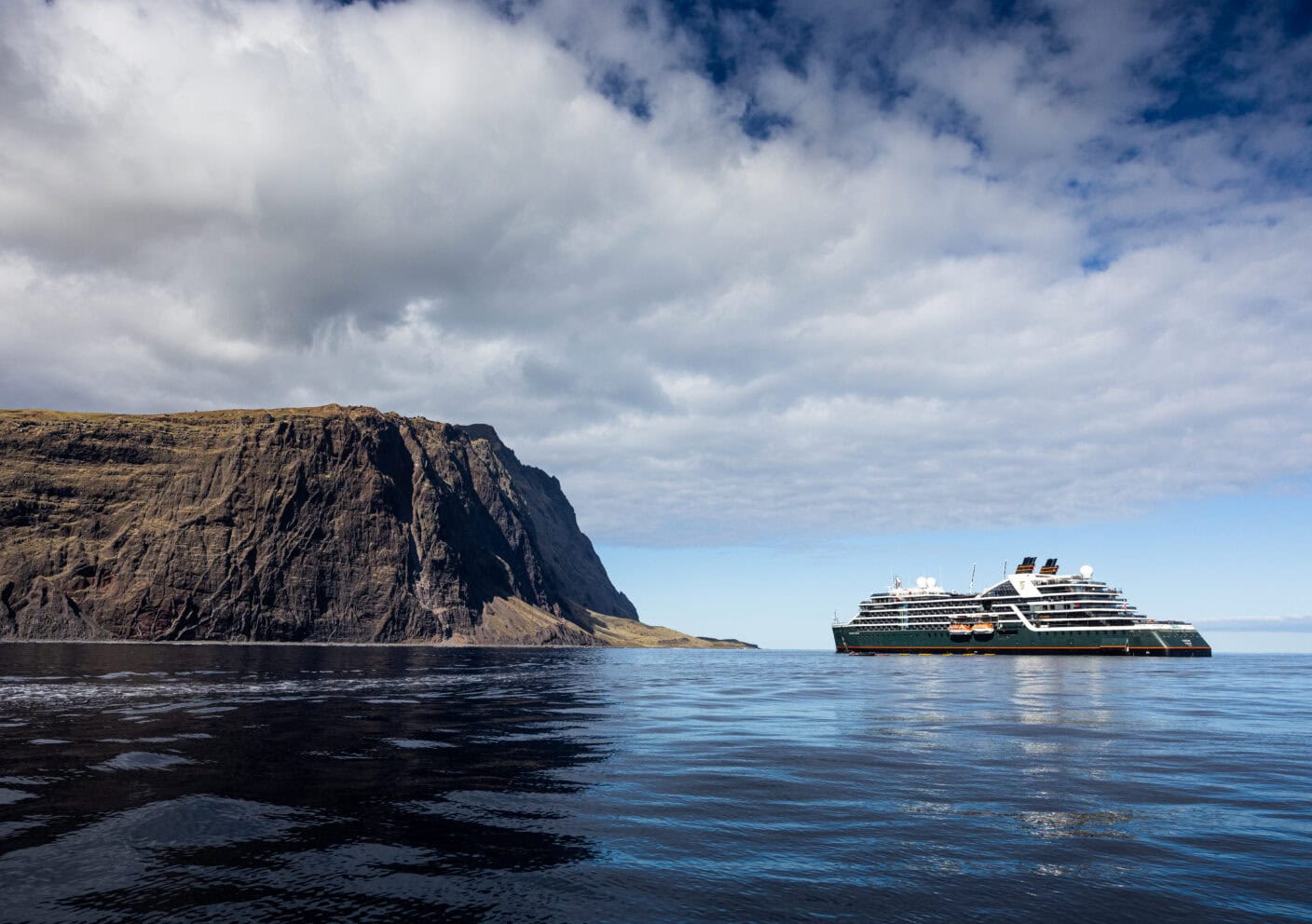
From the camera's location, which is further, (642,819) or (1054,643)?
(1054,643)

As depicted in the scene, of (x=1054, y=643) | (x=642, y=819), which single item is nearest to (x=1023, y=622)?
(x=1054, y=643)

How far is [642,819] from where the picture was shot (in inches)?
776

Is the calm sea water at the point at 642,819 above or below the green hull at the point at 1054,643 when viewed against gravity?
below

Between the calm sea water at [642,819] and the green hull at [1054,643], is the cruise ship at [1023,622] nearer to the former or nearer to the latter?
the green hull at [1054,643]

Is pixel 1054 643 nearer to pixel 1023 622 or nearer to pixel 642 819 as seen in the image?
pixel 1023 622

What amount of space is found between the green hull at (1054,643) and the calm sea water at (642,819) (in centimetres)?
11669

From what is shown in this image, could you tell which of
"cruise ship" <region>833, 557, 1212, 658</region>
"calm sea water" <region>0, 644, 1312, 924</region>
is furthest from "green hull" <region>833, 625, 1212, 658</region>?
"calm sea water" <region>0, 644, 1312, 924</region>

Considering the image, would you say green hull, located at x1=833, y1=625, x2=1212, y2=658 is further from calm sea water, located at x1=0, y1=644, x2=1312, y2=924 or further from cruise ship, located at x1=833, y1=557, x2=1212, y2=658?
calm sea water, located at x1=0, y1=644, x2=1312, y2=924

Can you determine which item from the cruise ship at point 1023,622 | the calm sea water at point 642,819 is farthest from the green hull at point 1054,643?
the calm sea water at point 642,819

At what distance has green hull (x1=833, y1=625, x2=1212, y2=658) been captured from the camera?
474 feet

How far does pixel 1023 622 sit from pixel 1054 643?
657 centimetres

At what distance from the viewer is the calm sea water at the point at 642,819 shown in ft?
45.4

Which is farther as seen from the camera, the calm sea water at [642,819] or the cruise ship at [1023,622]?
the cruise ship at [1023,622]

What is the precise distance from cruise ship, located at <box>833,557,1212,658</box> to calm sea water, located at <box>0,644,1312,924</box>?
11743 cm
